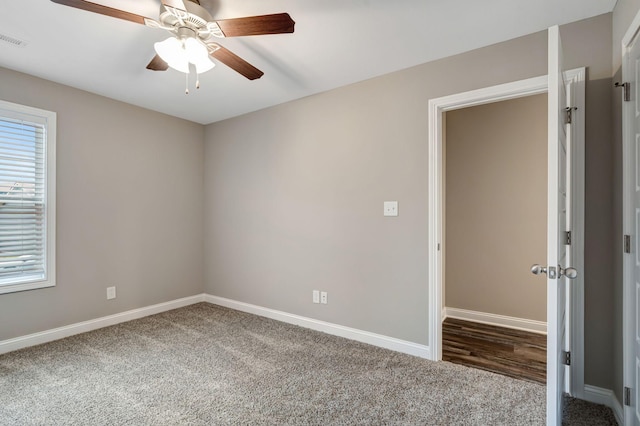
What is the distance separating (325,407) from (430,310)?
3.74 ft

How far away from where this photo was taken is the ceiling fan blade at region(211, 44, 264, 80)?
1978mm

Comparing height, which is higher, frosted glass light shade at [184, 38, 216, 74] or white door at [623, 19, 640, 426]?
frosted glass light shade at [184, 38, 216, 74]

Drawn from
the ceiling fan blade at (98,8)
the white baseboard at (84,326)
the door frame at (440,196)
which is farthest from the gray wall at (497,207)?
the white baseboard at (84,326)

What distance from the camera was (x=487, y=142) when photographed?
3.53 m

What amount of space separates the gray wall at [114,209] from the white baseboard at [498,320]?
10.7 feet

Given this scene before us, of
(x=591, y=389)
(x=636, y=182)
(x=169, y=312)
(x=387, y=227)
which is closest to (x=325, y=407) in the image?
(x=387, y=227)

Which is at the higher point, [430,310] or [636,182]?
[636,182]

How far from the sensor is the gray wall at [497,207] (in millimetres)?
3289

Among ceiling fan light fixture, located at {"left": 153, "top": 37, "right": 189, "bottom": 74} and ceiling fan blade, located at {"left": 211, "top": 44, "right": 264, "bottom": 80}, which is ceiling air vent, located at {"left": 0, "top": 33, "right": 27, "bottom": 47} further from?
ceiling fan blade, located at {"left": 211, "top": 44, "right": 264, "bottom": 80}

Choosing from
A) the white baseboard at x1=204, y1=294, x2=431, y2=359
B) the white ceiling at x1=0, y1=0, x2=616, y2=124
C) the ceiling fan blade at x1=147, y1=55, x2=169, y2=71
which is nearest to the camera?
the white ceiling at x1=0, y1=0, x2=616, y2=124

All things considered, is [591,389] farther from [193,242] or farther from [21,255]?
[21,255]

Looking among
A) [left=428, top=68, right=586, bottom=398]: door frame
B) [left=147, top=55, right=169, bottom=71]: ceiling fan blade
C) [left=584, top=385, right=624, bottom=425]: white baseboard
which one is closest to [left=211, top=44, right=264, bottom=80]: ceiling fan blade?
[left=147, top=55, right=169, bottom=71]: ceiling fan blade

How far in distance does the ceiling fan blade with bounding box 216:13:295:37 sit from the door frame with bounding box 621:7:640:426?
5.69ft

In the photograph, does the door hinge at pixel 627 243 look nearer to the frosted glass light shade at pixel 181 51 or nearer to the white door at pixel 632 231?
the white door at pixel 632 231
